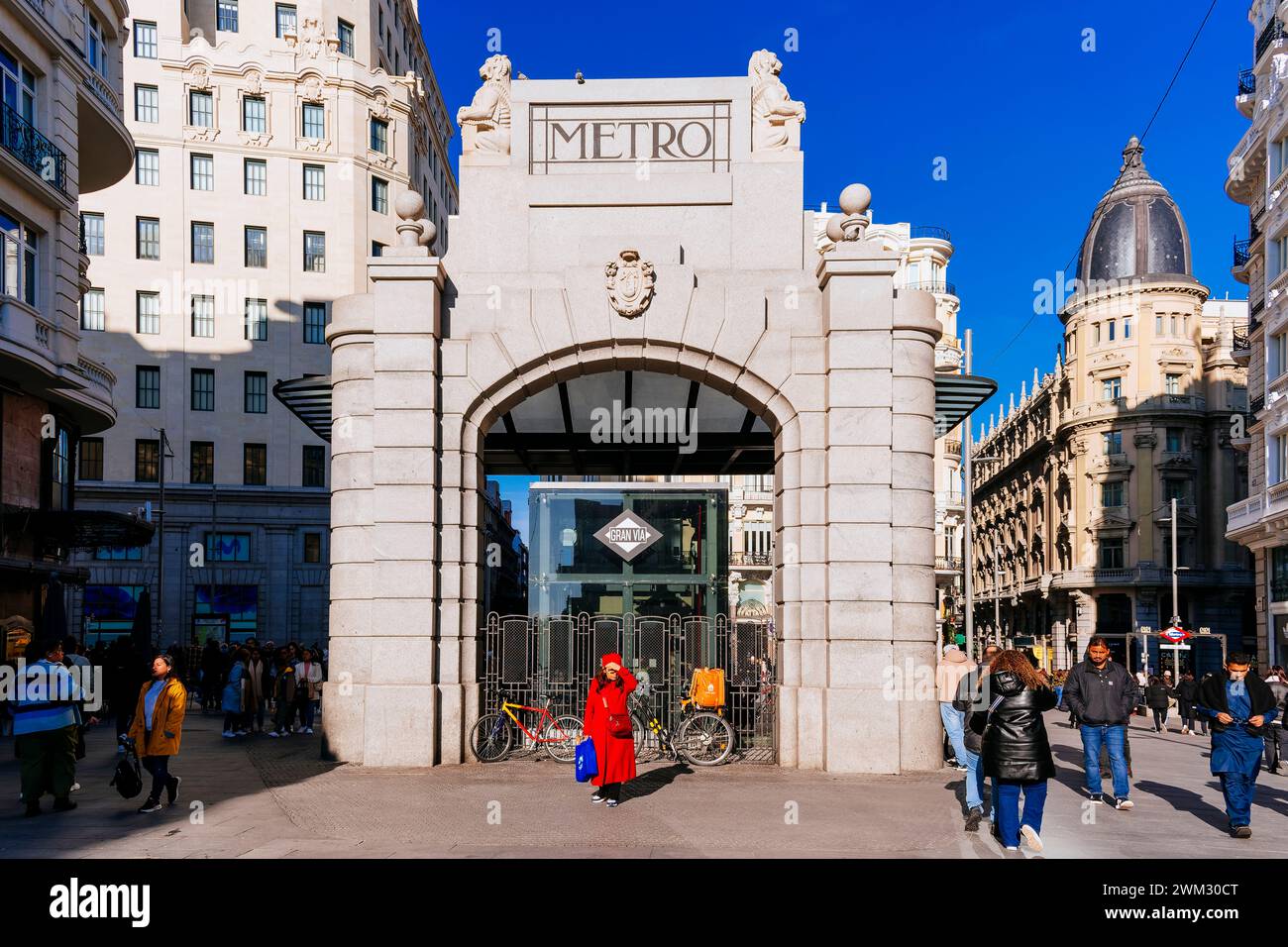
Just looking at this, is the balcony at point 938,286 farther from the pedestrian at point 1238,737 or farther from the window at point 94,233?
the pedestrian at point 1238,737

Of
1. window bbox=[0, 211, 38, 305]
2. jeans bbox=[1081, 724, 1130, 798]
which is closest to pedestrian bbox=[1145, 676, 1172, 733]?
jeans bbox=[1081, 724, 1130, 798]

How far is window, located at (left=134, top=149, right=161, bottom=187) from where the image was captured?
160 feet

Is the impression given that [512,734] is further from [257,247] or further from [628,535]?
[257,247]

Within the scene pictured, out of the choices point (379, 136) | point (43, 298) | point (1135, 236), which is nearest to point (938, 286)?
point (1135, 236)

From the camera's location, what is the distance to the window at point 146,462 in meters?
47.1

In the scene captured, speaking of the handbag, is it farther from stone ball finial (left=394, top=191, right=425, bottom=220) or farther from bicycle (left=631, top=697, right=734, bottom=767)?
stone ball finial (left=394, top=191, right=425, bottom=220)

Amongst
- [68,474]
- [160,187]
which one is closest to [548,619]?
[68,474]

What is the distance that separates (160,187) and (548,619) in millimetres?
39987

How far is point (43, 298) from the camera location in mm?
24391

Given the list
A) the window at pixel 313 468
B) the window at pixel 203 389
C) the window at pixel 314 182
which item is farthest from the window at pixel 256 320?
the window at pixel 314 182

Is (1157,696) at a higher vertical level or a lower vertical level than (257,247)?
lower

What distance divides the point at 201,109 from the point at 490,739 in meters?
42.7

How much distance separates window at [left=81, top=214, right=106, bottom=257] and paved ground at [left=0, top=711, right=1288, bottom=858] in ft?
123
